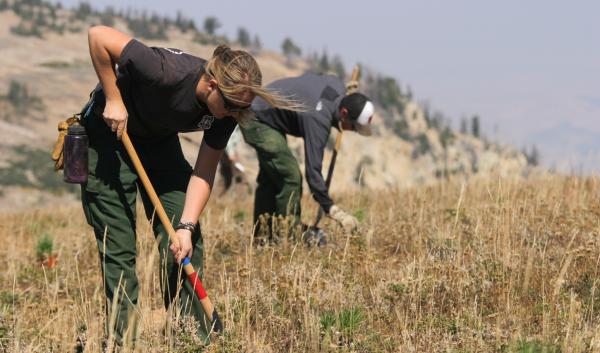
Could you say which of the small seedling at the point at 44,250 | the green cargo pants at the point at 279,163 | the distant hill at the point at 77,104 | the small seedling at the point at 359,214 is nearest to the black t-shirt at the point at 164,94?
the green cargo pants at the point at 279,163

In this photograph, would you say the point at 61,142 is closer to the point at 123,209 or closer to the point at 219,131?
the point at 123,209

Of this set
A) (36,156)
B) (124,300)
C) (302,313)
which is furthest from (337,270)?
(36,156)

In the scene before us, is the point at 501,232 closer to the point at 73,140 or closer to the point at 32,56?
the point at 73,140

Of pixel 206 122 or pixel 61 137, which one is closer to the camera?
pixel 206 122

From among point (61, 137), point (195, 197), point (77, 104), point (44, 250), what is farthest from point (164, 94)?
point (77, 104)

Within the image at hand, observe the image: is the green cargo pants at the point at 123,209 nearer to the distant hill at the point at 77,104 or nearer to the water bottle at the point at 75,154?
the water bottle at the point at 75,154

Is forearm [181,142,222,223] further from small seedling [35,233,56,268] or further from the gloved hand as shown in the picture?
small seedling [35,233,56,268]

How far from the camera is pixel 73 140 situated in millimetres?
4074

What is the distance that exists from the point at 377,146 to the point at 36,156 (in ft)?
178

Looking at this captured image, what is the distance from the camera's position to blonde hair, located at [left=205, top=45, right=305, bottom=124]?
3703 millimetres

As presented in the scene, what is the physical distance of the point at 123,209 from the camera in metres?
4.24

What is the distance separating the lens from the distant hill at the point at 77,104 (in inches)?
2216

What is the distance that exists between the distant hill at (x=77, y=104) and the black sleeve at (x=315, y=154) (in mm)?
26982

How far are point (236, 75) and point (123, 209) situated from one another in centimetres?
108
